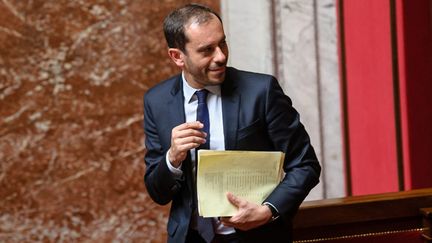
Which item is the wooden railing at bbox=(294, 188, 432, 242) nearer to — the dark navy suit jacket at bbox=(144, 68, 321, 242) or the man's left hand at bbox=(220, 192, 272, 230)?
the dark navy suit jacket at bbox=(144, 68, 321, 242)

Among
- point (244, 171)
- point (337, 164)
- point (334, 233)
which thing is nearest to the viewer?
point (244, 171)

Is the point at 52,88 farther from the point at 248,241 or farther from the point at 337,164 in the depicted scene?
the point at 248,241

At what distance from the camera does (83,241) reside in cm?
389

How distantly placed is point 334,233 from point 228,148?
0.80 metres

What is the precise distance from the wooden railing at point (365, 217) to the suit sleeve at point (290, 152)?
1.89 ft

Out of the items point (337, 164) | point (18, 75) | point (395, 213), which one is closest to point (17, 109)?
point (18, 75)

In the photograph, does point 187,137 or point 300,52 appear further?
point 300,52

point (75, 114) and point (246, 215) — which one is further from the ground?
point (75, 114)

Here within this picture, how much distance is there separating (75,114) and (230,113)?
1780mm

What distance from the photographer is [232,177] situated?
2.12 meters

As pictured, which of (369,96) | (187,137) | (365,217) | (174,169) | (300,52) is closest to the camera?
(187,137)

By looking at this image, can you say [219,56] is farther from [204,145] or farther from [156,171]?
[156,171]

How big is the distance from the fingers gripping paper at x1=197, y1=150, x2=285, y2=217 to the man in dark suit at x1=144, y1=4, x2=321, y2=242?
0.10 feet

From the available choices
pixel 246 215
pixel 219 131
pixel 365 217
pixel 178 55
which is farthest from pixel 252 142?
pixel 365 217
